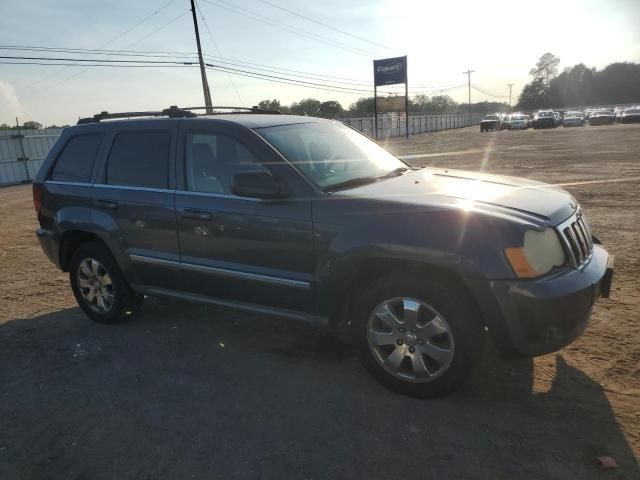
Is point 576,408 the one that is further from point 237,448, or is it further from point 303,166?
point 303,166

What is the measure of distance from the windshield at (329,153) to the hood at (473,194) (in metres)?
0.24

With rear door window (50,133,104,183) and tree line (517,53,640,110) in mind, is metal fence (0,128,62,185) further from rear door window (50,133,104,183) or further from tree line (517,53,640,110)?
tree line (517,53,640,110)

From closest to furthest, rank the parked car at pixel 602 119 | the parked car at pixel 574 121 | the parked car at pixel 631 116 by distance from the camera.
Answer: the parked car at pixel 631 116
the parked car at pixel 602 119
the parked car at pixel 574 121

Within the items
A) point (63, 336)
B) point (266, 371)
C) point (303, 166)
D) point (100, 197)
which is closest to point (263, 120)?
point (303, 166)

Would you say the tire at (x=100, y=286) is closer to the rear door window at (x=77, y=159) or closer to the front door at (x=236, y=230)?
the rear door window at (x=77, y=159)

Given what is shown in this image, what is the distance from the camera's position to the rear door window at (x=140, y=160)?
4.24 m

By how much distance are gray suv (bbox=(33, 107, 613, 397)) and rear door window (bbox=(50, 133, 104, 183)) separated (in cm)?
2

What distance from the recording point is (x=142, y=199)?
14.1 feet

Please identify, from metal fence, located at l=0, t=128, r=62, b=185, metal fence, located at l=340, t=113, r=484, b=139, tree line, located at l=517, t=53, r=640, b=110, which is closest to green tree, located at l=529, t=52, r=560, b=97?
tree line, located at l=517, t=53, r=640, b=110

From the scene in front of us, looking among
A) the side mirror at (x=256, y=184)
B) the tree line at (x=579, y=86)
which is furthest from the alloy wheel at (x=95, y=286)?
the tree line at (x=579, y=86)

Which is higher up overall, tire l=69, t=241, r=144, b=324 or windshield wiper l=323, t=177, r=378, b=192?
windshield wiper l=323, t=177, r=378, b=192

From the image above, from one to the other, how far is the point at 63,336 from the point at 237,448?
8.56ft

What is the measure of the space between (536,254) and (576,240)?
51cm

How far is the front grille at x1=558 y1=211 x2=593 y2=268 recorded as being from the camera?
3078 mm
